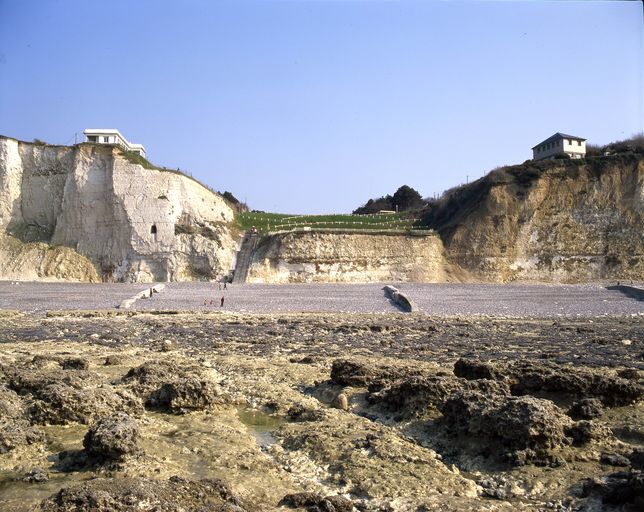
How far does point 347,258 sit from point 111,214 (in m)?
19.9

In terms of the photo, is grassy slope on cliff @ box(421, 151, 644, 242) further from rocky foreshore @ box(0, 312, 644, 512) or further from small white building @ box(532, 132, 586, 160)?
rocky foreshore @ box(0, 312, 644, 512)

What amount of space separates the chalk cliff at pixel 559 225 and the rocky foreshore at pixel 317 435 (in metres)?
38.4

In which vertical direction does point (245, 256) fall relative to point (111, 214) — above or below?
below

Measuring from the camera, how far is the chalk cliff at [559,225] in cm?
5019

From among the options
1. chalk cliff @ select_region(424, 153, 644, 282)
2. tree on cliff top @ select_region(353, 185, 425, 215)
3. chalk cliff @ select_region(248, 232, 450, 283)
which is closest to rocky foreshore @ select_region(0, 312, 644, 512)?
chalk cliff @ select_region(248, 232, 450, 283)

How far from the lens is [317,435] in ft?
24.8

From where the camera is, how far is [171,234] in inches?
1960

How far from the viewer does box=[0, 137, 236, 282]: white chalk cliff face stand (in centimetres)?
4938

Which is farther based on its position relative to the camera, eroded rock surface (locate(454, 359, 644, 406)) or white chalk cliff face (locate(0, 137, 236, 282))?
white chalk cliff face (locate(0, 137, 236, 282))

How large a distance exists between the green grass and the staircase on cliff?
141 centimetres

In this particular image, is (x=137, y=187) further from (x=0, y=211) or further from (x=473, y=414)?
(x=473, y=414)

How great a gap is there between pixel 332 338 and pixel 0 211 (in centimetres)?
4328

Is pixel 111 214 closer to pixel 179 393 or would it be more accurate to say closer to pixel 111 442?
pixel 179 393

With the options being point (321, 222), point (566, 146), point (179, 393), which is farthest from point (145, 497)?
point (566, 146)
